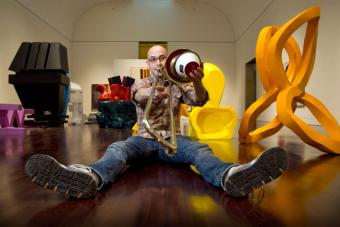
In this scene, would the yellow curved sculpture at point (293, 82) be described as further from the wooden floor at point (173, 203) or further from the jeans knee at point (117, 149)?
the jeans knee at point (117, 149)

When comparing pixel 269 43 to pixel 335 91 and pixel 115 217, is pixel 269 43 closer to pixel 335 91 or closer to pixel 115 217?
pixel 115 217

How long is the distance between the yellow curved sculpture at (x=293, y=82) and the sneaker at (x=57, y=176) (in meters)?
1.44

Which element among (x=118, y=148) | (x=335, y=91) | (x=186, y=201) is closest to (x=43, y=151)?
(x=118, y=148)

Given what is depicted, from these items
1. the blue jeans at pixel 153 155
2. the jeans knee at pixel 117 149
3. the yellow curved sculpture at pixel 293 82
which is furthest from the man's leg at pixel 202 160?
the yellow curved sculpture at pixel 293 82

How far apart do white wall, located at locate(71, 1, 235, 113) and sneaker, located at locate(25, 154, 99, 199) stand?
8.42m

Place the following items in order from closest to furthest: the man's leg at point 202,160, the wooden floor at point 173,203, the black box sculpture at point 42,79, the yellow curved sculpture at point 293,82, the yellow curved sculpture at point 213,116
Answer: the wooden floor at point 173,203, the man's leg at point 202,160, the yellow curved sculpture at point 293,82, the yellow curved sculpture at point 213,116, the black box sculpture at point 42,79

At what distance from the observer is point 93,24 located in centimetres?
909

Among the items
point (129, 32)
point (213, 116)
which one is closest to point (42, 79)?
point (213, 116)

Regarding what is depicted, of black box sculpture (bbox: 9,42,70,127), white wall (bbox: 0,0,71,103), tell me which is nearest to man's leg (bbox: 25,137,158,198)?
black box sculpture (bbox: 9,42,70,127)

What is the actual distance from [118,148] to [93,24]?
861 centimetres

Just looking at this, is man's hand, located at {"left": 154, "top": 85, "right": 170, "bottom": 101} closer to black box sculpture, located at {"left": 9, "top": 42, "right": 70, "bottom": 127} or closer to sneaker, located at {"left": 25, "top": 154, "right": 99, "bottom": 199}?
sneaker, located at {"left": 25, "top": 154, "right": 99, "bottom": 199}

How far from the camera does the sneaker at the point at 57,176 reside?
0.83 metres

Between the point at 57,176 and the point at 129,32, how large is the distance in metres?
8.71

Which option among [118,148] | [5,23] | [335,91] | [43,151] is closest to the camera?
[118,148]
